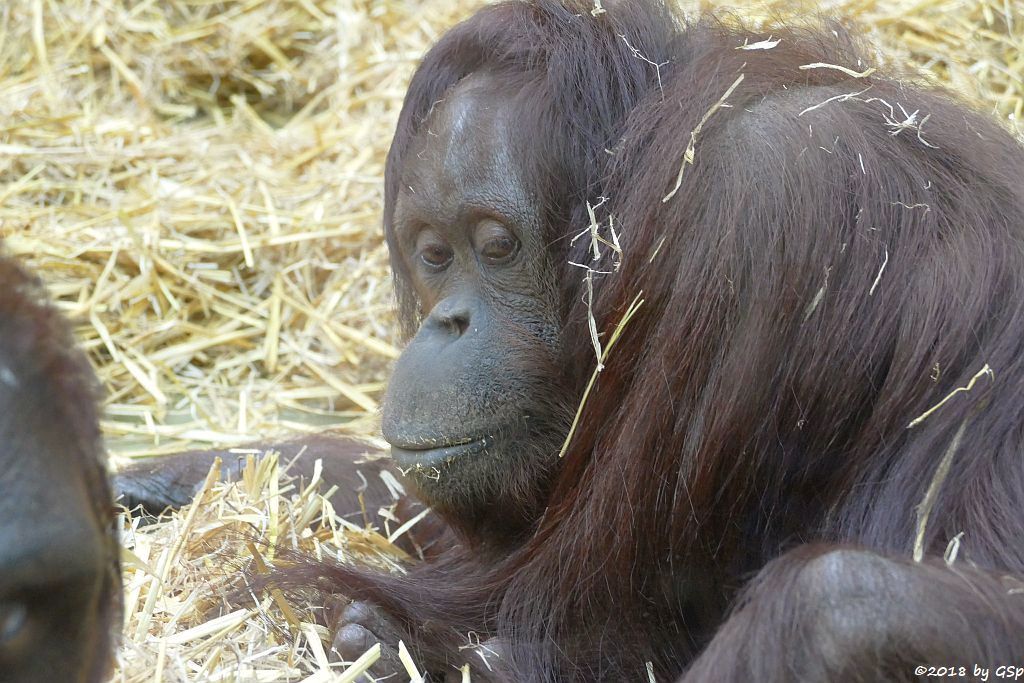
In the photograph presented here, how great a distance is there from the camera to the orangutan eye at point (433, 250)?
283cm

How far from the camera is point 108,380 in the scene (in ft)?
14.6

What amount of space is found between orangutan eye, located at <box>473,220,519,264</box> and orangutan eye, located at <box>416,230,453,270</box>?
0.11 meters

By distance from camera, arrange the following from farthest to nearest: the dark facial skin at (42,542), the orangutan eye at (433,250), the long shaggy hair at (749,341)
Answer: the orangutan eye at (433,250), the long shaggy hair at (749,341), the dark facial skin at (42,542)

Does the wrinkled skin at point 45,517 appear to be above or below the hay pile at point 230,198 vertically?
above

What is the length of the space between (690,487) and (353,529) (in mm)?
1236

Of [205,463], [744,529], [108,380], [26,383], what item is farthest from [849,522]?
[108,380]

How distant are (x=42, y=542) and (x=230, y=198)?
3.79 m

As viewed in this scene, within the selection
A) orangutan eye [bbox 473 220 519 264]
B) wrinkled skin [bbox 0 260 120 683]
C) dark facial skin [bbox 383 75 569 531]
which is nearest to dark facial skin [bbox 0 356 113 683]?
wrinkled skin [bbox 0 260 120 683]

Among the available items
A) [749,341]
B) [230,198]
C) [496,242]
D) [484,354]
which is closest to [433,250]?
[496,242]

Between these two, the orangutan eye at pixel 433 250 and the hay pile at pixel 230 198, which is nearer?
the orangutan eye at pixel 433 250

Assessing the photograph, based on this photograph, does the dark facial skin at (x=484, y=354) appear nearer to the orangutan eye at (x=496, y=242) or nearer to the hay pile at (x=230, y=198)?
the orangutan eye at (x=496, y=242)

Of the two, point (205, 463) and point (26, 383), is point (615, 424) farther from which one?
point (205, 463)

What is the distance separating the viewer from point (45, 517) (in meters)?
1.43

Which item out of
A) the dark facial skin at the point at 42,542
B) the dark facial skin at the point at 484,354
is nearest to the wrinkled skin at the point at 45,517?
the dark facial skin at the point at 42,542
